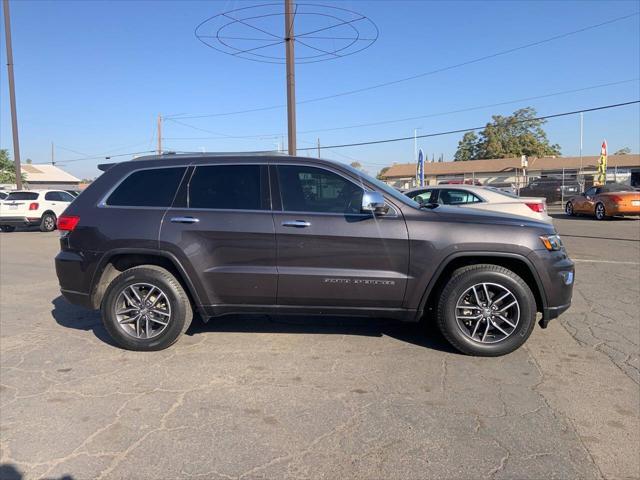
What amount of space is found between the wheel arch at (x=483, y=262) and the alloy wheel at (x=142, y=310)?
2401 millimetres

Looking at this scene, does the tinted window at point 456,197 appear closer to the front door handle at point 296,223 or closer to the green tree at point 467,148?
the front door handle at point 296,223

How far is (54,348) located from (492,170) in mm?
55625

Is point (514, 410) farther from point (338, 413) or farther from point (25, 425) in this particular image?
point (25, 425)

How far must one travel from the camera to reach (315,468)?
2.80 m

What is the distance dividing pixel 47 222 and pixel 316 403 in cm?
1772

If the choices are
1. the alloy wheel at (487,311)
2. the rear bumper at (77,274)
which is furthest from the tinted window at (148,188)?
the alloy wheel at (487,311)

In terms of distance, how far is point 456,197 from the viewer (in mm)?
11008

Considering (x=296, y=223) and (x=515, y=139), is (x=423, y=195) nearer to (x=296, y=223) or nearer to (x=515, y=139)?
(x=296, y=223)

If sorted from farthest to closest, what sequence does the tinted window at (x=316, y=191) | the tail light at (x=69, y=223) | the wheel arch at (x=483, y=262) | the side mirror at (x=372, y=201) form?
the tail light at (x=69, y=223) → the tinted window at (x=316, y=191) → the wheel arch at (x=483, y=262) → the side mirror at (x=372, y=201)

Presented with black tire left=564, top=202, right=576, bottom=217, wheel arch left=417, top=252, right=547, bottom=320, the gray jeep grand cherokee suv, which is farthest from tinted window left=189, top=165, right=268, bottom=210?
black tire left=564, top=202, right=576, bottom=217

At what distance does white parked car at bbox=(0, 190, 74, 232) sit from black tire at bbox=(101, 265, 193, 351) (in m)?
13.9

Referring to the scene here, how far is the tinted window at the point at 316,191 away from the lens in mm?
4500

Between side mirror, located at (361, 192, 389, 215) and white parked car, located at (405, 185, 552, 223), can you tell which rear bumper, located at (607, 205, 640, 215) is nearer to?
white parked car, located at (405, 185, 552, 223)

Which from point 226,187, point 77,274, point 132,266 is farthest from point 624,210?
point 77,274
